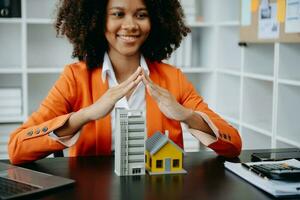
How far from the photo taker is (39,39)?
3598 millimetres

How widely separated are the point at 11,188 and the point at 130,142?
0.35 meters

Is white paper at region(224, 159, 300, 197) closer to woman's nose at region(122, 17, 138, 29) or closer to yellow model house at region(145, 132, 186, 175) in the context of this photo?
yellow model house at region(145, 132, 186, 175)

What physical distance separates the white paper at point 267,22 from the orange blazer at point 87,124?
3.63ft

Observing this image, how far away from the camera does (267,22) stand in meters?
2.96

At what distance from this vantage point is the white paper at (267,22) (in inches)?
113

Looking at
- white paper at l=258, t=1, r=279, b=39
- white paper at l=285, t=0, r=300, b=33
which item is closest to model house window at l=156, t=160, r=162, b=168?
white paper at l=285, t=0, r=300, b=33

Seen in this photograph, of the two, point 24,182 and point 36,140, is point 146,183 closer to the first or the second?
point 24,182

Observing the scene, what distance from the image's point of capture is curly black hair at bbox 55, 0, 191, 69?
1932 mm

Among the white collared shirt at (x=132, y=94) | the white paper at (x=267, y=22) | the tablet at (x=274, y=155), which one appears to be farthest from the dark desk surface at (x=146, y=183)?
the white paper at (x=267, y=22)

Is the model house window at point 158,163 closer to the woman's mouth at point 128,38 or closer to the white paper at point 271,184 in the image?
the white paper at point 271,184

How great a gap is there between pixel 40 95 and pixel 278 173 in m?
2.70

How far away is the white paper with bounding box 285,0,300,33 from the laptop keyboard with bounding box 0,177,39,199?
6.06 ft

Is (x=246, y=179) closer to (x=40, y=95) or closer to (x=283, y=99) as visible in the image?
(x=283, y=99)

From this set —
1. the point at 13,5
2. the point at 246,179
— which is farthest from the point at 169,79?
the point at 13,5
